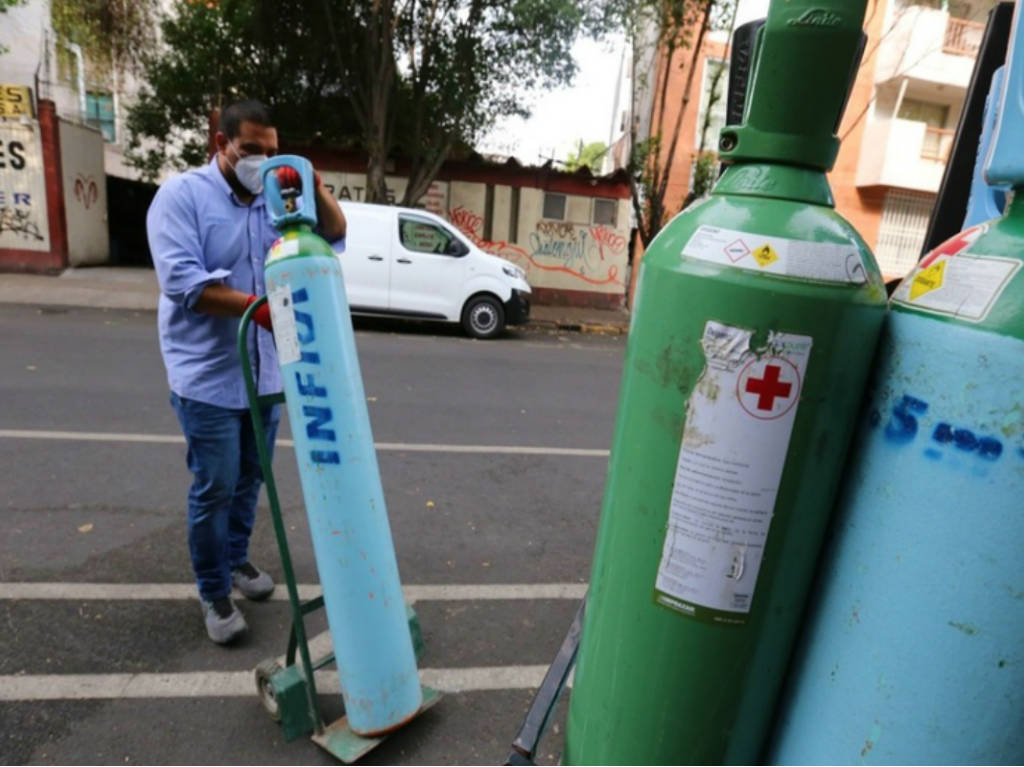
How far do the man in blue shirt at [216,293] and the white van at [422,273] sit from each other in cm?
708

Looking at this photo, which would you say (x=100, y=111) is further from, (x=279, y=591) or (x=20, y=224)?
(x=279, y=591)

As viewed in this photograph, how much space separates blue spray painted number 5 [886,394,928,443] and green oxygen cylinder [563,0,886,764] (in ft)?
0.23

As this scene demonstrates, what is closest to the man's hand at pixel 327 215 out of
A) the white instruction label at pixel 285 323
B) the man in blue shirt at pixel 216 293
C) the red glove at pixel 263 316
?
the man in blue shirt at pixel 216 293

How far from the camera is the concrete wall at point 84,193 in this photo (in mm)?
12852

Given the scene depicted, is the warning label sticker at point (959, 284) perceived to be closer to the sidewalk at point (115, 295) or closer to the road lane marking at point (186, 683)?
the road lane marking at point (186, 683)

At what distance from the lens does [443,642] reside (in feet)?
8.70

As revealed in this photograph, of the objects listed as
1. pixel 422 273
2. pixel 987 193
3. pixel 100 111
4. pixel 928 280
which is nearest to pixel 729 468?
pixel 928 280

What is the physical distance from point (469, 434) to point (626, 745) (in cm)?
393

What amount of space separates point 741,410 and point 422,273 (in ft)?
29.2

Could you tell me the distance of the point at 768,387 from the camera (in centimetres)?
102

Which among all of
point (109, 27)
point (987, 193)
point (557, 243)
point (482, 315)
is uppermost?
point (109, 27)

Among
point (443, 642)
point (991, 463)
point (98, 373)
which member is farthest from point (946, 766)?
point (98, 373)

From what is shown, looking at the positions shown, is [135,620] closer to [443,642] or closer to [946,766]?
[443,642]

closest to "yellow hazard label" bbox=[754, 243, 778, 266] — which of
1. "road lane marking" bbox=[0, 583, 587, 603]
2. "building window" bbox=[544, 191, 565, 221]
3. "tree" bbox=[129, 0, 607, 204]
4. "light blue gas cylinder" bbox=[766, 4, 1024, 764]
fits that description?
"light blue gas cylinder" bbox=[766, 4, 1024, 764]
